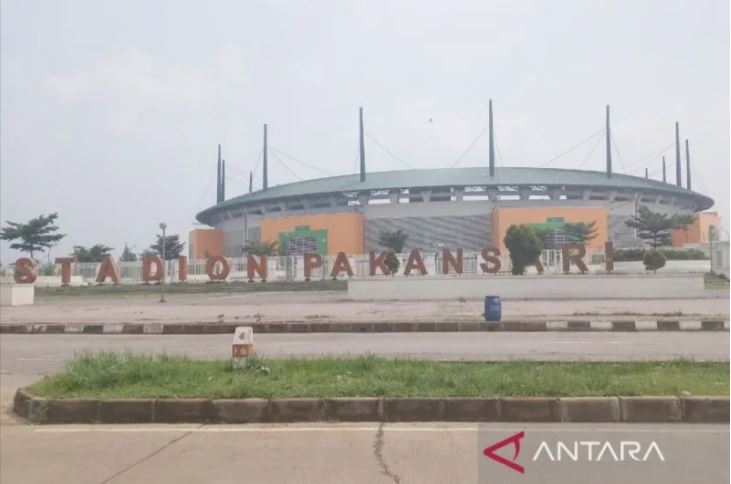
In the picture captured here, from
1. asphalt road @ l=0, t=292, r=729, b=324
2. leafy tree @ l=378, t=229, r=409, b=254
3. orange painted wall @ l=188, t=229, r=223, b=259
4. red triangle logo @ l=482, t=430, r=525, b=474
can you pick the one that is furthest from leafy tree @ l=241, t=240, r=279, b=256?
red triangle logo @ l=482, t=430, r=525, b=474

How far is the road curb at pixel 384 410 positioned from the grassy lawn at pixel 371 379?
0.14m

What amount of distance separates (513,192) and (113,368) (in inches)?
2433

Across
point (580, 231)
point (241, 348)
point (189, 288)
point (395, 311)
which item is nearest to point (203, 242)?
point (189, 288)

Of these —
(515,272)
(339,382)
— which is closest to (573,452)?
(339,382)

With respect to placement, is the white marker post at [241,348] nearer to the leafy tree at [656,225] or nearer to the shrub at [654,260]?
the shrub at [654,260]

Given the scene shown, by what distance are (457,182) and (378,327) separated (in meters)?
52.0

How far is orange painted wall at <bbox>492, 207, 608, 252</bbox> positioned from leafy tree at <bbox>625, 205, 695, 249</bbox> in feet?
11.5

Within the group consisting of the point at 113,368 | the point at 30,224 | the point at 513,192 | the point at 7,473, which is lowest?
the point at 7,473

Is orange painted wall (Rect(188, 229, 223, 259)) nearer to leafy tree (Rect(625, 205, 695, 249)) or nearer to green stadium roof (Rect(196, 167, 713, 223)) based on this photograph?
green stadium roof (Rect(196, 167, 713, 223))

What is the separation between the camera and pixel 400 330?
1453 cm

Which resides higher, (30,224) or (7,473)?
(30,224)

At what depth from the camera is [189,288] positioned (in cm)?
3566

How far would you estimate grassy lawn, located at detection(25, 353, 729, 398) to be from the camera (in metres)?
5.95

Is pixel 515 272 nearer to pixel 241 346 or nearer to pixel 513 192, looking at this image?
pixel 241 346
